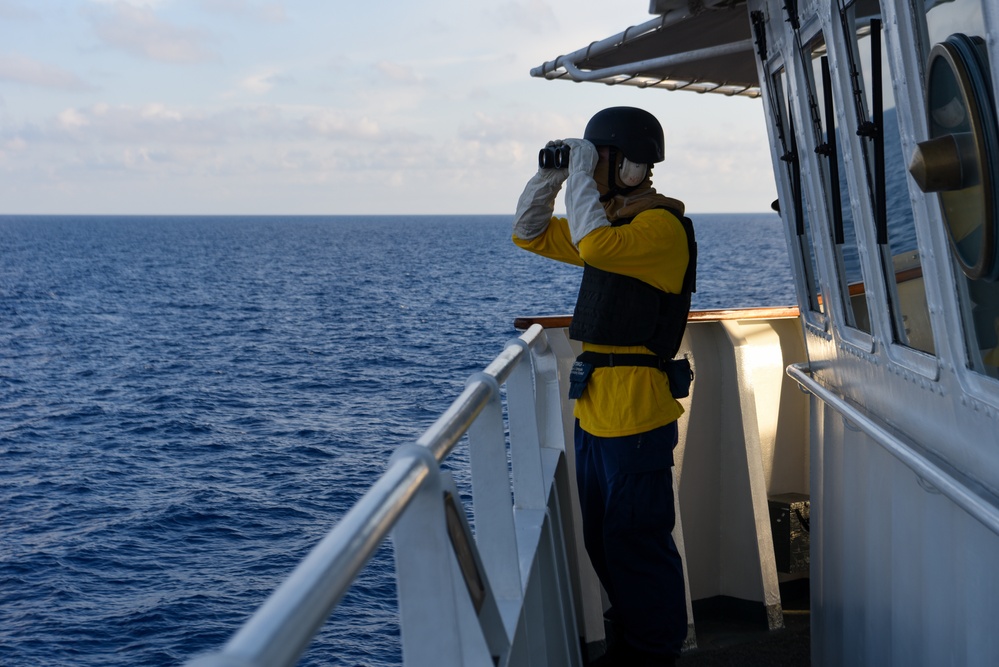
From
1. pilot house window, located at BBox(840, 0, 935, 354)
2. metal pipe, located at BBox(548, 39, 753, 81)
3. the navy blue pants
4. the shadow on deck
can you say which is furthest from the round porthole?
the shadow on deck

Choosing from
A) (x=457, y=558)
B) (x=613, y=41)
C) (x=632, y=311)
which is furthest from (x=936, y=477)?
(x=613, y=41)

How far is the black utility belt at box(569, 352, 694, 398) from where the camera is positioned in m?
3.30

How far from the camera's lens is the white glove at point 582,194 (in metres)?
3.15

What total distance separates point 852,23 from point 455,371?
3087cm

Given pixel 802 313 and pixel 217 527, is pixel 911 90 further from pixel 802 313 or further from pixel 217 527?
pixel 217 527

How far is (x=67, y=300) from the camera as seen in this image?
205 ft

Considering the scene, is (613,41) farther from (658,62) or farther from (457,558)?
(457,558)

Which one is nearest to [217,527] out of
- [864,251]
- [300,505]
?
[300,505]

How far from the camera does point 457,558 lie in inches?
63.9

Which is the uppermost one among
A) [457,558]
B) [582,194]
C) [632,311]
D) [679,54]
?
[679,54]

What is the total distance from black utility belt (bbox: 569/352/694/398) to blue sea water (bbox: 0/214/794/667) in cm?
1032

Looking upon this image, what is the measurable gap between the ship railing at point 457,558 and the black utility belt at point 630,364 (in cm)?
17

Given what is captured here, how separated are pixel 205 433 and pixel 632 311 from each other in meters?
26.4

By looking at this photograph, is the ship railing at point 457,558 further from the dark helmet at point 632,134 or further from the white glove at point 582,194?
the dark helmet at point 632,134
